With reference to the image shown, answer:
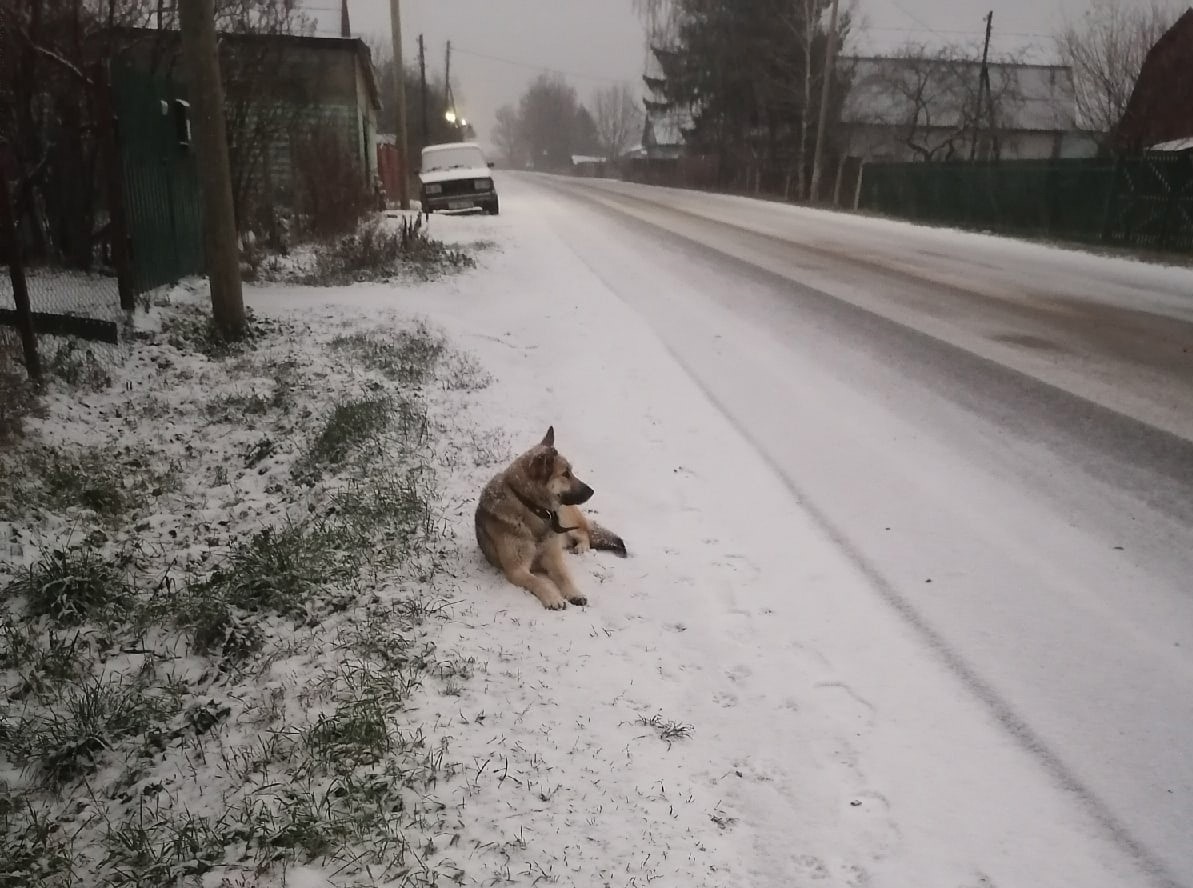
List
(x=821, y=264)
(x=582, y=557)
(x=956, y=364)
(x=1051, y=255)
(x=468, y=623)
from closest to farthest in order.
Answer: (x=468, y=623), (x=582, y=557), (x=956, y=364), (x=821, y=264), (x=1051, y=255)

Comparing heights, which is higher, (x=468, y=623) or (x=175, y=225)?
(x=175, y=225)

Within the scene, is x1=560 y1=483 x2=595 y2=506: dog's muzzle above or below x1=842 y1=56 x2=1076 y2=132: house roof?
below

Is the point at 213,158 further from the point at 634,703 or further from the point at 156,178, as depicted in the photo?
the point at 634,703

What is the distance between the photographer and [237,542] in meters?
4.80

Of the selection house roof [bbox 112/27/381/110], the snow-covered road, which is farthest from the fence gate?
house roof [bbox 112/27/381/110]

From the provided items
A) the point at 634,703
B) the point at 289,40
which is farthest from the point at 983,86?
the point at 634,703

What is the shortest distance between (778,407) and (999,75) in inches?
1731

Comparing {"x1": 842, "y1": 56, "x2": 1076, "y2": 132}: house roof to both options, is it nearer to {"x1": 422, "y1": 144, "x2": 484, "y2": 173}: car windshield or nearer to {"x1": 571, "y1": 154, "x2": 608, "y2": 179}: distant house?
{"x1": 422, "y1": 144, "x2": 484, "y2": 173}: car windshield

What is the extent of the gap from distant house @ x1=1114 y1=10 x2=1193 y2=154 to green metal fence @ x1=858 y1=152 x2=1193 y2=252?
657 centimetres

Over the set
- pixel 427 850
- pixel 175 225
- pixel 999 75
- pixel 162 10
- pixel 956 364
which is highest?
pixel 999 75

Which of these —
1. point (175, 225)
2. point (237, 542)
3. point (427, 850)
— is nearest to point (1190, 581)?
point (427, 850)

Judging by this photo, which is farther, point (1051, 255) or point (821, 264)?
point (1051, 255)

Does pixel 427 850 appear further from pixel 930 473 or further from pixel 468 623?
pixel 930 473

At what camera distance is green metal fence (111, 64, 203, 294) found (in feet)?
28.7
